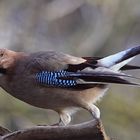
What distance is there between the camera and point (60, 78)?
5113mm

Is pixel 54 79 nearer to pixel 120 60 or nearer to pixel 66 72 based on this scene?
pixel 66 72

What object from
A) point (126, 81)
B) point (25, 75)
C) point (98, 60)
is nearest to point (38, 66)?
point (25, 75)

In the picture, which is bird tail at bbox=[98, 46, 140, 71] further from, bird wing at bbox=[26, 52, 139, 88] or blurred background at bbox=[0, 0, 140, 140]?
blurred background at bbox=[0, 0, 140, 140]

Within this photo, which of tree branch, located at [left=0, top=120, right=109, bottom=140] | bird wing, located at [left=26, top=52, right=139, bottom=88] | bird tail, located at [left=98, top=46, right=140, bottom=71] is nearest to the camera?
tree branch, located at [left=0, top=120, right=109, bottom=140]

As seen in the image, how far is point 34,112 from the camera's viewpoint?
336 inches

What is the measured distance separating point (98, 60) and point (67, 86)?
15.3 inches

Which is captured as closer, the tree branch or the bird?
the tree branch

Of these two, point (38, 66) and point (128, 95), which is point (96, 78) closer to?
point (38, 66)

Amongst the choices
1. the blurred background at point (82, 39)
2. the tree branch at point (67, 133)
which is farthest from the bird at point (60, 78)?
the blurred background at point (82, 39)

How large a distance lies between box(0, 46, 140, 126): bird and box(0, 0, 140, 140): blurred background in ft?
10.0

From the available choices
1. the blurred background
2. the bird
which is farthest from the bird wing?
the blurred background

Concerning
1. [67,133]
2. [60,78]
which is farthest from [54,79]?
[67,133]

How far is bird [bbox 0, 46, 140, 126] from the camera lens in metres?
5.12

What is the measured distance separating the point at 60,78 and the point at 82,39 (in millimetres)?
4180
